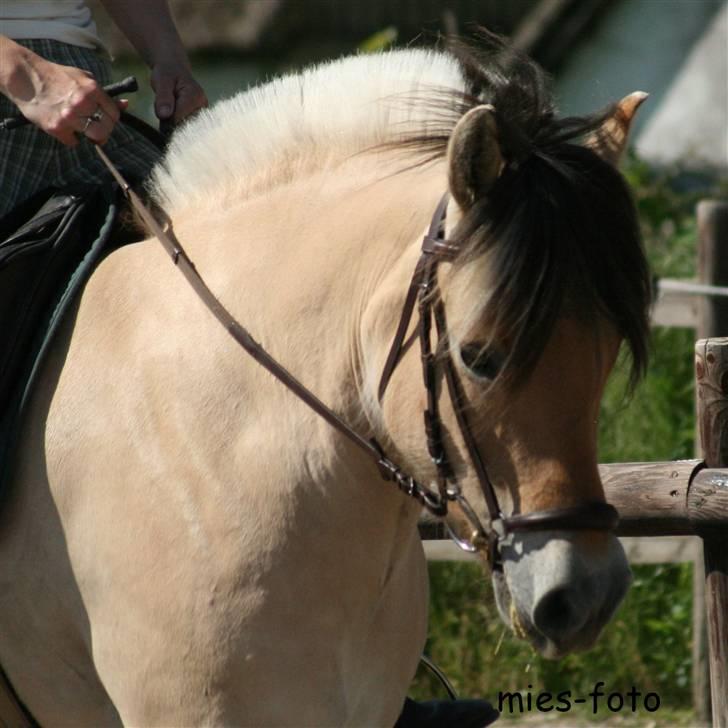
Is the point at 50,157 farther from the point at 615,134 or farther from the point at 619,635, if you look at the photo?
the point at 619,635

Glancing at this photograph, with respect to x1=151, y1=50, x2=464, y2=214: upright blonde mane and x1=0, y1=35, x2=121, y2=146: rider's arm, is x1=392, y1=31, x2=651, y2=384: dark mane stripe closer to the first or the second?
x1=151, y1=50, x2=464, y2=214: upright blonde mane

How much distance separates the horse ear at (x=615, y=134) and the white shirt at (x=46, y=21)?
4.82ft

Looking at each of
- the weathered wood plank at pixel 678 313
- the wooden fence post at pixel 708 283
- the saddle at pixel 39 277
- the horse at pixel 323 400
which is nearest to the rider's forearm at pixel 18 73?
the saddle at pixel 39 277

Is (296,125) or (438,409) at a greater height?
(296,125)

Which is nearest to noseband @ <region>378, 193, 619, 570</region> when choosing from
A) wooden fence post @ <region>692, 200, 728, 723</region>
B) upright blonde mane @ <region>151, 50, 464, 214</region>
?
Answer: upright blonde mane @ <region>151, 50, 464, 214</region>

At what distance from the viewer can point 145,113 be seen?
1230cm

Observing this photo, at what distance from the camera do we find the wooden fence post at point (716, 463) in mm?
4113

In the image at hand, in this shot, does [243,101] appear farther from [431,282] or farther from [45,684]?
[45,684]

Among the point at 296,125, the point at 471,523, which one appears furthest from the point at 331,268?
the point at 471,523

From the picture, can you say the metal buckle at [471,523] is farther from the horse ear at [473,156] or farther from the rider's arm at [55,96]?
the rider's arm at [55,96]

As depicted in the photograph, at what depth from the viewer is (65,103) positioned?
3000 millimetres

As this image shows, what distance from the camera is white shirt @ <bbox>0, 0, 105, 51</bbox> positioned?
11.2ft

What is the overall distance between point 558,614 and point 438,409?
0.44 meters

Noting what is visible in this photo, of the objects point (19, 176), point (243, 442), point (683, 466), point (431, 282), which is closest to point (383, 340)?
point (431, 282)
